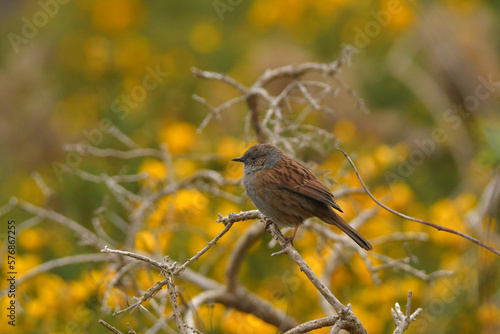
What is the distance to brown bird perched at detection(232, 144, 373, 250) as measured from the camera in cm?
323

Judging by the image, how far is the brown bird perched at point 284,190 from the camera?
3.23 m

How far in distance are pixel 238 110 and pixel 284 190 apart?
4.07 metres

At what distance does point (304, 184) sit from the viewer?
3.35 meters

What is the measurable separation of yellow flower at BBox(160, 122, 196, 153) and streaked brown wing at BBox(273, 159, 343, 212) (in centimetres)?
306

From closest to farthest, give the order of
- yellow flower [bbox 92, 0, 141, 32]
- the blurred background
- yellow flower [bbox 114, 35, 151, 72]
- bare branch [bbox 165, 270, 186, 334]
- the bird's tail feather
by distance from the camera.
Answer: bare branch [bbox 165, 270, 186, 334]
the bird's tail feather
the blurred background
yellow flower [bbox 114, 35, 151, 72]
yellow flower [bbox 92, 0, 141, 32]

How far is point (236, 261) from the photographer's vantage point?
11.9 feet

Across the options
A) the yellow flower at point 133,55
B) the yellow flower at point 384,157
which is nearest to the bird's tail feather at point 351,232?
the yellow flower at point 384,157

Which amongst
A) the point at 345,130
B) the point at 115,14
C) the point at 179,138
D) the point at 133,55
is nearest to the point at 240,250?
the point at 179,138

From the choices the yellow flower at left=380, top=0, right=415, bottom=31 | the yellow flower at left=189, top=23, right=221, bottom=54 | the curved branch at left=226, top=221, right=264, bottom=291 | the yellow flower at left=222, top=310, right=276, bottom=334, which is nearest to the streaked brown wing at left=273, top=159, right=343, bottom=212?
the curved branch at left=226, top=221, right=264, bottom=291

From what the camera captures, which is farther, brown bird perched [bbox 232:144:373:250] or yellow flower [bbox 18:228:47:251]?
yellow flower [bbox 18:228:47:251]

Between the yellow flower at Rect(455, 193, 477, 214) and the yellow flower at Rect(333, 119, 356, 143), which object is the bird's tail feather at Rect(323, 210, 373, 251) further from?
the yellow flower at Rect(333, 119, 356, 143)

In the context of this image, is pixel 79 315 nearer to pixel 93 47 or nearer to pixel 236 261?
pixel 236 261

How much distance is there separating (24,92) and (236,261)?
5.43m

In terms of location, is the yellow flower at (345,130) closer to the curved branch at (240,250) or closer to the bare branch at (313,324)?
the curved branch at (240,250)
